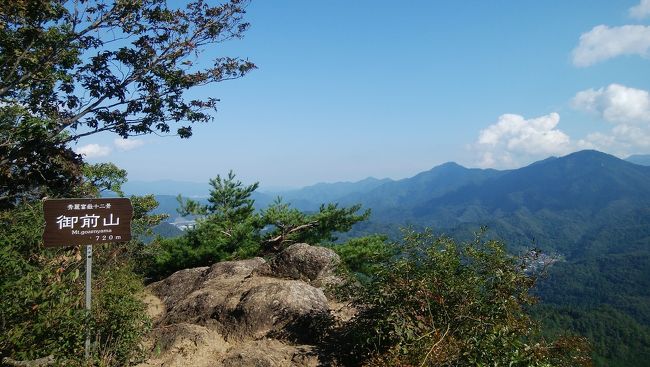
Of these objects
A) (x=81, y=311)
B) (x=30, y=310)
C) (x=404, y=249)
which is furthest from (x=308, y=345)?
(x=30, y=310)

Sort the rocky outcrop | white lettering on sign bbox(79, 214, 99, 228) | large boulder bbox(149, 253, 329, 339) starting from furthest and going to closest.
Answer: large boulder bbox(149, 253, 329, 339) < the rocky outcrop < white lettering on sign bbox(79, 214, 99, 228)

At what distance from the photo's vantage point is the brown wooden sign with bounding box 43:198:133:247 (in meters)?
5.37

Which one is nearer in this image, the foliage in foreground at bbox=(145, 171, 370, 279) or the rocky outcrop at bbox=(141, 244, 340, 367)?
the rocky outcrop at bbox=(141, 244, 340, 367)

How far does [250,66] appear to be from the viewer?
1285 cm

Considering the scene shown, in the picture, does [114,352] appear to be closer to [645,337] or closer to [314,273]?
[314,273]

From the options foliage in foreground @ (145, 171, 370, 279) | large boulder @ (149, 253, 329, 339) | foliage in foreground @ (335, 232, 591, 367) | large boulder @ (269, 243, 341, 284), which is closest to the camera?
foliage in foreground @ (335, 232, 591, 367)

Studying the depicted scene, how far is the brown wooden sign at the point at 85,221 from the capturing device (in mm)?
5367

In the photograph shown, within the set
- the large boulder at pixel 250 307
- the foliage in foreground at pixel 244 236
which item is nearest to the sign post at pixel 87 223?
the large boulder at pixel 250 307

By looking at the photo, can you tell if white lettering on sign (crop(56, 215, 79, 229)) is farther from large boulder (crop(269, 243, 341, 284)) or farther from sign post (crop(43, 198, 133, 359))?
large boulder (crop(269, 243, 341, 284))

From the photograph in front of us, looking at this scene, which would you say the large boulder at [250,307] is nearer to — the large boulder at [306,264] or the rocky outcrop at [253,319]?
the rocky outcrop at [253,319]

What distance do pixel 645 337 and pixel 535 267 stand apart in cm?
10130

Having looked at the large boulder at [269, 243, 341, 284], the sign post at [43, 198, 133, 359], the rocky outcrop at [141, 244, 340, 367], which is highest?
the sign post at [43, 198, 133, 359]

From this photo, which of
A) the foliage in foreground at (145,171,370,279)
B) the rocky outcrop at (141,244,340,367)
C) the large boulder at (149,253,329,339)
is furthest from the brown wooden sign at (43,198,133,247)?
the foliage in foreground at (145,171,370,279)

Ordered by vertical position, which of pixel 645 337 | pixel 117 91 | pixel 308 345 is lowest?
pixel 645 337
